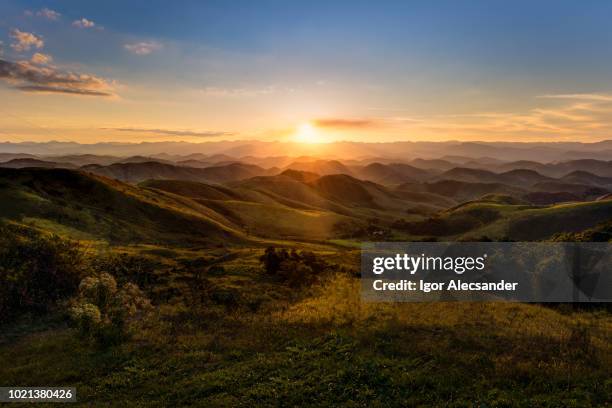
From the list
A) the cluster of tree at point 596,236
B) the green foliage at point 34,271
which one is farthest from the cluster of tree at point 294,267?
the cluster of tree at point 596,236

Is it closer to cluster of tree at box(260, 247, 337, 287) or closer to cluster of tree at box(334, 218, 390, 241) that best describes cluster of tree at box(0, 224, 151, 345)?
cluster of tree at box(260, 247, 337, 287)

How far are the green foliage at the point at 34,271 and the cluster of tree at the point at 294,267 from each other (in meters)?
17.1

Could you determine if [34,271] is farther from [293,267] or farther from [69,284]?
[293,267]

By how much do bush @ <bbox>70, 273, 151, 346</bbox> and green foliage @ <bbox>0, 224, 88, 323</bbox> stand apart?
3.27 metres

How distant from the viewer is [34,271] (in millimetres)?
32156

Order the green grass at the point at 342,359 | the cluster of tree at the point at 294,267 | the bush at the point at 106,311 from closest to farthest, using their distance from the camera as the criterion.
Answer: the green grass at the point at 342,359, the bush at the point at 106,311, the cluster of tree at the point at 294,267

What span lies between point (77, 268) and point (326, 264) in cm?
2454

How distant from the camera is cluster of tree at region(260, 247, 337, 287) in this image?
36.6m

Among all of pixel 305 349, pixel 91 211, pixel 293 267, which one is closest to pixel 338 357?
pixel 305 349

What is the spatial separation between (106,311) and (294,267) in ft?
59.6

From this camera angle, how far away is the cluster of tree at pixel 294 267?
120 feet

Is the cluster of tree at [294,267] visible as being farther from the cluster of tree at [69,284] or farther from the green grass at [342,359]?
the cluster of tree at [69,284]

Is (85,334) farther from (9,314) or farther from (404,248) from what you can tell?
(404,248)

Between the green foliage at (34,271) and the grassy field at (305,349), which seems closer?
the grassy field at (305,349)
